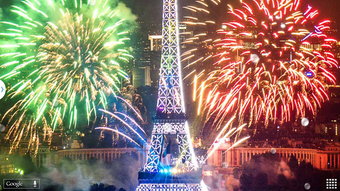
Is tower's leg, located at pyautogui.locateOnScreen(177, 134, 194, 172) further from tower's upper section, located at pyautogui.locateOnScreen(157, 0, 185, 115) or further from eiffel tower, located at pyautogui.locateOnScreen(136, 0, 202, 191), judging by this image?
tower's upper section, located at pyautogui.locateOnScreen(157, 0, 185, 115)

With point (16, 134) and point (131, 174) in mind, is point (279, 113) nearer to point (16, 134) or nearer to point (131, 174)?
point (131, 174)

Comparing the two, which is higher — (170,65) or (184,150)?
(170,65)

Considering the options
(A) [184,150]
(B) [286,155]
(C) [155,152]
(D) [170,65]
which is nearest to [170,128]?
(A) [184,150]

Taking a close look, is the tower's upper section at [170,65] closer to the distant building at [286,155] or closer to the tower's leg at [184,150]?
the tower's leg at [184,150]

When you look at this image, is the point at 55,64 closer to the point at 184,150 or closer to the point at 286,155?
the point at 184,150

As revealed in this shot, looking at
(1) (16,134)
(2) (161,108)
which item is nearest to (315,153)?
(2) (161,108)

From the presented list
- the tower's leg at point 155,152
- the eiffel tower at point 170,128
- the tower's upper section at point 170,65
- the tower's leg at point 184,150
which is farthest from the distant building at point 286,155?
the tower's upper section at point 170,65

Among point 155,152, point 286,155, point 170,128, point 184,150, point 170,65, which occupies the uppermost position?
point 170,65

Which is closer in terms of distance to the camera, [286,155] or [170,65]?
[170,65]
